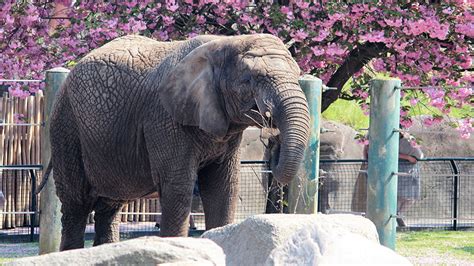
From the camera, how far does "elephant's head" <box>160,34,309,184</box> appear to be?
301 inches

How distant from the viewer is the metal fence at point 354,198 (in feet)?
47.0

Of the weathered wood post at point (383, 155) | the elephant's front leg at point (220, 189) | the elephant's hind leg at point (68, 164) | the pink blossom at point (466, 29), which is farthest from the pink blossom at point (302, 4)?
the elephant's front leg at point (220, 189)

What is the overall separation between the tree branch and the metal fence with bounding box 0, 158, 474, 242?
1.20 m

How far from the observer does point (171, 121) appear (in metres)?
8.49

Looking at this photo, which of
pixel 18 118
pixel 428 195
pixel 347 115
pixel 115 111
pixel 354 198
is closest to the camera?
pixel 115 111

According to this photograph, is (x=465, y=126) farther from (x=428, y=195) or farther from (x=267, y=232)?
(x=267, y=232)

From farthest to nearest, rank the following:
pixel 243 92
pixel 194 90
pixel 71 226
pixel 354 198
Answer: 1. pixel 354 198
2. pixel 71 226
3. pixel 194 90
4. pixel 243 92

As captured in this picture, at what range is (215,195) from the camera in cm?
880

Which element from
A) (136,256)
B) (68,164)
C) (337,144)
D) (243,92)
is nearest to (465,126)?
(337,144)

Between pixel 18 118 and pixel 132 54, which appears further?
pixel 18 118

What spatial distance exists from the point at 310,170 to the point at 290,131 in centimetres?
179

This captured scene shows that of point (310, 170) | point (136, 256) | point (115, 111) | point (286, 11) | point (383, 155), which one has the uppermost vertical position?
point (286, 11)

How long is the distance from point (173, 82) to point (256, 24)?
427 centimetres

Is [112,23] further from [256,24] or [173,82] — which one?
[173,82]
